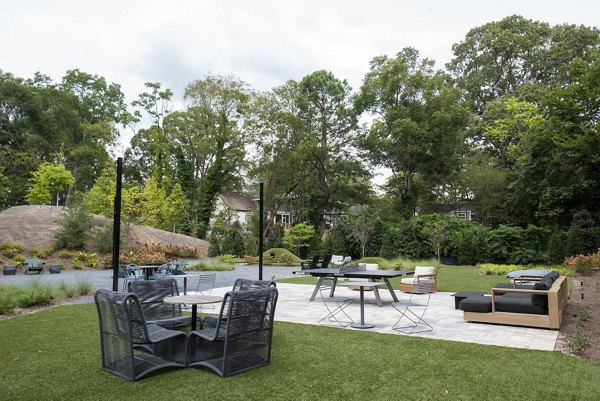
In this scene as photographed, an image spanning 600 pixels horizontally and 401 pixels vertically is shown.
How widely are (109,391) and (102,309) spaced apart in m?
0.94

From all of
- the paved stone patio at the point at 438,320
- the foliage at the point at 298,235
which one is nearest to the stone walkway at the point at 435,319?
the paved stone patio at the point at 438,320

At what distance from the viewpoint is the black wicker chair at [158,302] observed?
6.08m

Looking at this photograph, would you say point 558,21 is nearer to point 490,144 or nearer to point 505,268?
point 490,144

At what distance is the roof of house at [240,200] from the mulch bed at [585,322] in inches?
1529

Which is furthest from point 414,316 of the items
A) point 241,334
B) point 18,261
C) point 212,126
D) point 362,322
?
point 212,126

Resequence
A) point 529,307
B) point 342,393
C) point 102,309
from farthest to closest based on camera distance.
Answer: point 529,307, point 102,309, point 342,393

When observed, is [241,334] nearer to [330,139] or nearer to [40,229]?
[40,229]

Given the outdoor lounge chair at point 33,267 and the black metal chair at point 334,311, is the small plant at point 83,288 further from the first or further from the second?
the outdoor lounge chair at point 33,267

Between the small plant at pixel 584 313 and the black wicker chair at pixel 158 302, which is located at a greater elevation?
the black wicker chair at pixel 158 302

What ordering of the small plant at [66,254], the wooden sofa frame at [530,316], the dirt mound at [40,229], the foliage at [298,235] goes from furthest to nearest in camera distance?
the foliage at [298,235]
the dirt mound at [40,229]
the small plant at [66,254]
the wooden sofa frame at [530,316]

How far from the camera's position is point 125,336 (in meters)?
4.46

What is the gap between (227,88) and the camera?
32531mm

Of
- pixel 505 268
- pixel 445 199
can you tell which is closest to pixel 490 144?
pixel 445 199

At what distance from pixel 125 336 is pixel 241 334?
46.3 inches
